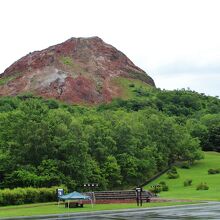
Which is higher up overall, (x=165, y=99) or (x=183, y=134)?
(x=165, y=99)

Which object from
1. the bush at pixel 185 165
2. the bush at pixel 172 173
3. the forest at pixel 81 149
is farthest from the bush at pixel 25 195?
the bush at pixel 185 165

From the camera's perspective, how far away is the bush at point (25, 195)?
56.0 metres

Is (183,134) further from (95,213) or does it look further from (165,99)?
(165,99)

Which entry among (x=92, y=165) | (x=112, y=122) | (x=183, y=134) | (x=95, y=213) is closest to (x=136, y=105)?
(x=183, y=134)

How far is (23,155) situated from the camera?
222ft

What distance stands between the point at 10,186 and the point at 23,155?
4.28 m

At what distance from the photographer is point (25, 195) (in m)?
57.6

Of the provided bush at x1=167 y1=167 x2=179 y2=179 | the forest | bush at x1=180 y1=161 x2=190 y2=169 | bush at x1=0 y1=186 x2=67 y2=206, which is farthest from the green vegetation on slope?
bush at x1=180 y1=161 x2=190 y2=169

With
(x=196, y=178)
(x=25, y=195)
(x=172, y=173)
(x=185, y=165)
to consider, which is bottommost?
(x=25, y=195)

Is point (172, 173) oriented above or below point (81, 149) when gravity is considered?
below

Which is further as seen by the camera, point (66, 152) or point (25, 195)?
point (66, 152)

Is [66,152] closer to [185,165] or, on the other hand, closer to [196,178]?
[196,178]

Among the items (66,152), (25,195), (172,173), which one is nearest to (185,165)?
(172,173)

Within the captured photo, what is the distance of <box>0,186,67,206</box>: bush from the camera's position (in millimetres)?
56031
